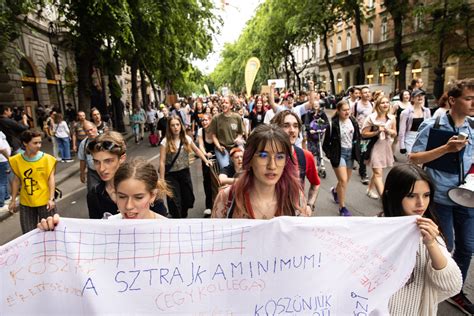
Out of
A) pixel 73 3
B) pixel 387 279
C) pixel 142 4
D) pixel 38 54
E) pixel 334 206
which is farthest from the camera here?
pixel 38 54

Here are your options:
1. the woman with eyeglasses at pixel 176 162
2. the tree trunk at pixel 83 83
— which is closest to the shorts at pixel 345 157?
the woman with eyeglasses at pixel 176 162

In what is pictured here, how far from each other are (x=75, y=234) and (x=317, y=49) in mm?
53471

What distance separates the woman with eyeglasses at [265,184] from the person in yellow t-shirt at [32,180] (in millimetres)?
2599

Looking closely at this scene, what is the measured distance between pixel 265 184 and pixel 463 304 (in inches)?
84.1

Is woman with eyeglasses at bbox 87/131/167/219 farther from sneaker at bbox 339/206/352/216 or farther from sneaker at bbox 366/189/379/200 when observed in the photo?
sneaker at bbox 366/189/379/200

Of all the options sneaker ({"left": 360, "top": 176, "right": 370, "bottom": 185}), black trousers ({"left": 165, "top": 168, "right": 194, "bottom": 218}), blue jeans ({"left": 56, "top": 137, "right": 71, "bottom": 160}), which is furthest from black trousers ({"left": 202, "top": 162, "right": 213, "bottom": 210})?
blue jeans ({"left": 56, "top": 137, "right": 71, "bottom": 160})

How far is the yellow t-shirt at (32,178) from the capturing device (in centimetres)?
371

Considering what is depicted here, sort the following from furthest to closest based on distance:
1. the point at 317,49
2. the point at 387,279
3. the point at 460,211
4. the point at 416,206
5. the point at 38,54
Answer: the point at 317,49 → the point at 38,54 → the point at 460,211 → the point at 416,206 → the point at 387,279

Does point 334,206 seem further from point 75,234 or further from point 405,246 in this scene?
point 75,234

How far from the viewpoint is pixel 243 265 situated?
178 centimetres

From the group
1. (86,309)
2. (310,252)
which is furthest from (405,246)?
(86,309)

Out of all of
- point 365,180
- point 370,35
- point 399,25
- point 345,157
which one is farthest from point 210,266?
point 370,35

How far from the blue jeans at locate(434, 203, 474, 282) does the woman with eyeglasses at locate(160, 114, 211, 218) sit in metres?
A: 3.12

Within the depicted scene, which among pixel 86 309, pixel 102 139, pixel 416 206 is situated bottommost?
pixel 86 309
